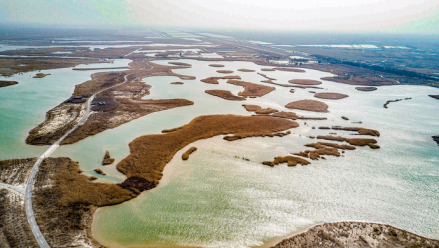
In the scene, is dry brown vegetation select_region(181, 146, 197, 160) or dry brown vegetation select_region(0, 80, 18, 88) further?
dry brown vegetation select_region(0, 80, 18, 88)

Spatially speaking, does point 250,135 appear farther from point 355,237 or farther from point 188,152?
point 355,237

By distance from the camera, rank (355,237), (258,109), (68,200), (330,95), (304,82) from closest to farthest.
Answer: (355,237)
(68,200)
(258,109)
(330,95)
(304,82)

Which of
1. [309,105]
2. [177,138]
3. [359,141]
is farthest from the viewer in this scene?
[309,105]

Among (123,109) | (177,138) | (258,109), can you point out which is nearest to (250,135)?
(177,138)

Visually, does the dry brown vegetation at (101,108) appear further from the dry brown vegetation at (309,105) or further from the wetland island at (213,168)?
the dry brown vegetation at (309,105)

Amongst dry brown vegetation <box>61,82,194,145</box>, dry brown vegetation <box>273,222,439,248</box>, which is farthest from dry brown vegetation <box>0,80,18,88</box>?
dry brown vegetation <box>273,222,439,248</box>

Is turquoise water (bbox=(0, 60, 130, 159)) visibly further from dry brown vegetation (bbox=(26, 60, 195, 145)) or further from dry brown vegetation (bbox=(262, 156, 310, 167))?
dry brown vegetation (bbox=(262, 156, 310, 167))

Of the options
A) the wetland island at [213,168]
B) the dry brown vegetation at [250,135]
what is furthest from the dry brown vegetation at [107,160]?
the dry brown vegetation at [250,135]
